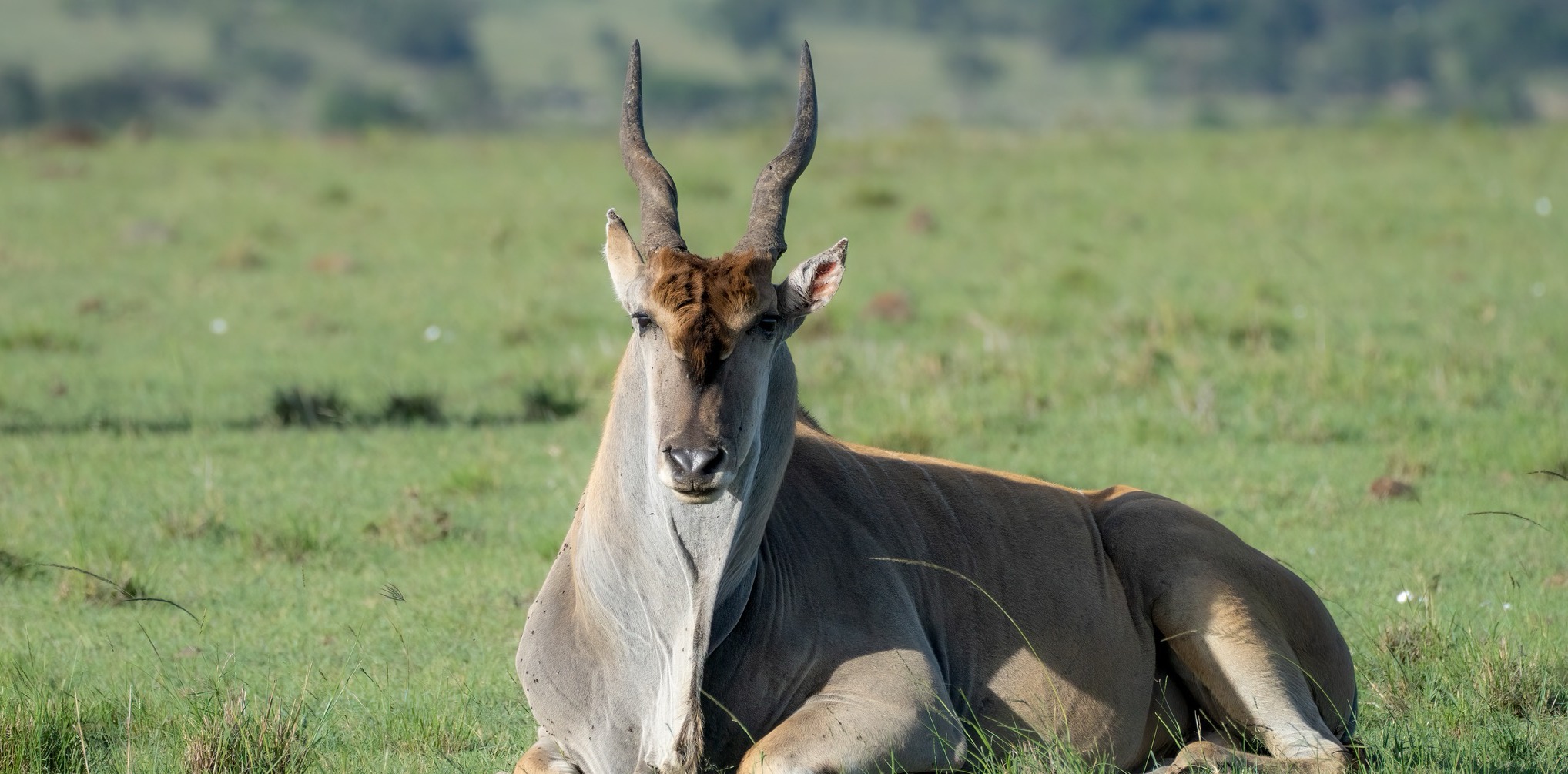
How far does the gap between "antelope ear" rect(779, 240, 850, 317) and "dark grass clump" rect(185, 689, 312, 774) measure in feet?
5.45

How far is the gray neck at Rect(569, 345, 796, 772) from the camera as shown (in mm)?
4555

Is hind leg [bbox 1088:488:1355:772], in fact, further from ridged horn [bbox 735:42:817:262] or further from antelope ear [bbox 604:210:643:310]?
antelope ear [bbox 604:210:643:310]

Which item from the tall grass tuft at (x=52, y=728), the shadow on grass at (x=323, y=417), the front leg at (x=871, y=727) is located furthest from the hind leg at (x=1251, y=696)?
the shadow on grass at (x=323, y=417)

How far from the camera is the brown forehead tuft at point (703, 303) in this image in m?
4.29

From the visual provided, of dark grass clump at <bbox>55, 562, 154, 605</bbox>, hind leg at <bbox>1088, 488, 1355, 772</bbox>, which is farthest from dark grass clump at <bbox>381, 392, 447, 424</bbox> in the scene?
hind leg at <bbox>1088, 488, 1355, 772</bbox>

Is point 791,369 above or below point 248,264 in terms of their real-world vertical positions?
above

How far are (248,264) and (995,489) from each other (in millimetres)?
12451

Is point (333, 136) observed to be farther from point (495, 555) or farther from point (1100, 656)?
point (1100, 656)

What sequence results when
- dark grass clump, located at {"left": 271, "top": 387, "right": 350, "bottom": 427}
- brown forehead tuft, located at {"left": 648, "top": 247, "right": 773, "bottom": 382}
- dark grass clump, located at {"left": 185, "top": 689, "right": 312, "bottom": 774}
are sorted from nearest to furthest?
brown forehead tuft, located at {"left": 648, "top": 247, "right": 773, "bottom": 382}, dark grass clump, located at {"left": 185, "top": 689, "right": 312, "bottom": 774}, dark grass clump, located at {"left": 271, "top": 387, "right": 350, "bottom": 427}

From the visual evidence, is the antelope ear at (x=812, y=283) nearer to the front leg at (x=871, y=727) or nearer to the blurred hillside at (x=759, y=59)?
the front leg at (x=871, y=727)

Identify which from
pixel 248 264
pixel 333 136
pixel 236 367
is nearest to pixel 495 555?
pixel 236 367

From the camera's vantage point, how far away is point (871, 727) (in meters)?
4.54

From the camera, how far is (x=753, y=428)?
175 inches

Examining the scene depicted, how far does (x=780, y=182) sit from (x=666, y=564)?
106cm
